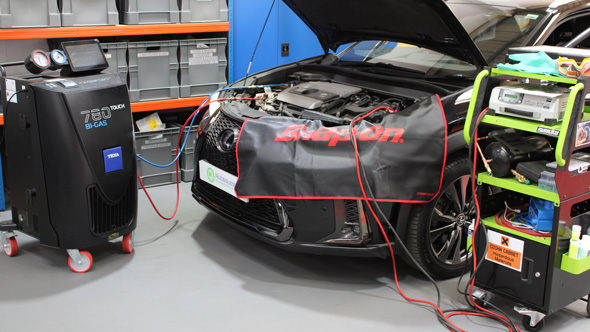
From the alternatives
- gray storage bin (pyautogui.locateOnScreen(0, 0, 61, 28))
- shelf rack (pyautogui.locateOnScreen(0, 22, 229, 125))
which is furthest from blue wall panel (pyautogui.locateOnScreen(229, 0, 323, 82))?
gray storage bin (pyautogui.locateOnScreen(0, 0, 61, 28))

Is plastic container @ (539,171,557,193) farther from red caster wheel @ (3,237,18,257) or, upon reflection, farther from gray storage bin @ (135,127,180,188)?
gray storage bin @ (135,127,180,188)

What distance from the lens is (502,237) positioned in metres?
2.95

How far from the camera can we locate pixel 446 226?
335 centimetres

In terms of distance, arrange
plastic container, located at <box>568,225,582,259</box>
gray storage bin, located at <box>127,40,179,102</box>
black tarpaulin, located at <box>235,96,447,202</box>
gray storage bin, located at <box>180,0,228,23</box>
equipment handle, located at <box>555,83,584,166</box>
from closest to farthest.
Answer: equipment handle, located at <box>555,83,584,166</box> → plastic container, located at <box>568,225,582,259</box> → black tarpaulin, located at <box>235,96,447,202</box> → gray storage bin, located at <box>127,40,179,102</box> → gray storage bin, located at <box>180,0,228,23</box>

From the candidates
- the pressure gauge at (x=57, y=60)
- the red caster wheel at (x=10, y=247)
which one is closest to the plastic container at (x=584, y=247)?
the pressure gauge at (x=57, y=60)

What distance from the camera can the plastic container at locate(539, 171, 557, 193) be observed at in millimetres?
2697

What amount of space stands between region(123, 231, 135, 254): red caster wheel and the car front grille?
1.52ft

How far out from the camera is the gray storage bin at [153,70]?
4.66 meters

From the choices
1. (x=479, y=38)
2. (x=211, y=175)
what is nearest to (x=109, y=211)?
(x=211, y=175)

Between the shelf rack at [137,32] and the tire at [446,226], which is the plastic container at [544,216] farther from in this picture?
the shelf rack at [137,32]

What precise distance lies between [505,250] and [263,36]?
10.6ft

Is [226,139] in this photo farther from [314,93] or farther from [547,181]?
[547,181]

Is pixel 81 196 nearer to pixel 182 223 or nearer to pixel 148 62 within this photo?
pixel 182 223

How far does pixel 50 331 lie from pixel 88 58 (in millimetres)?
1466
